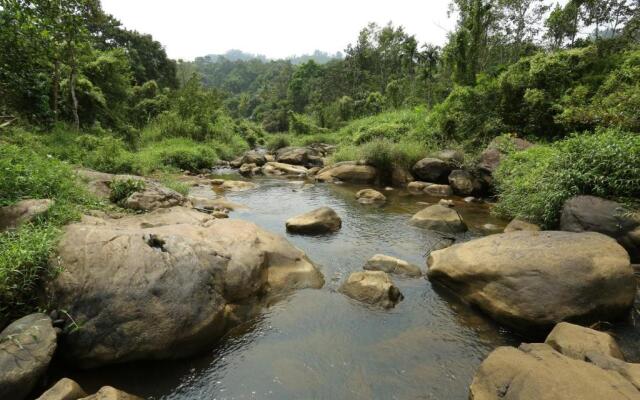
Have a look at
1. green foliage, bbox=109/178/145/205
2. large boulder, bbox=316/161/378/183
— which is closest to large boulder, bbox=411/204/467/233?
large boulder, bbox=316/161/378/183

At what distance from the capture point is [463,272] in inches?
266

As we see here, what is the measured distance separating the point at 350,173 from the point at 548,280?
47.5 feet

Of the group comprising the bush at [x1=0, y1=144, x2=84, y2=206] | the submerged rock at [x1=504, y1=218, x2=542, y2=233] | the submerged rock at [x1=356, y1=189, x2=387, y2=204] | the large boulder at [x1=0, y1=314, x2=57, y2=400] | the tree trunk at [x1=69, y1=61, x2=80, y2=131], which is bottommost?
the submerged rock at [x1=356, y1=189, x2=387, y2=204]

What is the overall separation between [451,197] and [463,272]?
32.9ft

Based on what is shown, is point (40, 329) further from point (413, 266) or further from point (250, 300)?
point (413, 266)

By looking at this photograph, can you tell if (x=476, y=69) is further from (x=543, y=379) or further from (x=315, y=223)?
(x=543, y=379)

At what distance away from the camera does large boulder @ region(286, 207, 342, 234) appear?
10721 millimetres

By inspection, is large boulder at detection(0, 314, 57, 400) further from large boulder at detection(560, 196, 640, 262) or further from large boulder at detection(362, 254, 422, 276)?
large boulder at detection(560, 196, 640, 262)

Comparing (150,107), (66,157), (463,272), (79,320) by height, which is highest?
(150,107)

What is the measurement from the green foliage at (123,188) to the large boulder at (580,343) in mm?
9876

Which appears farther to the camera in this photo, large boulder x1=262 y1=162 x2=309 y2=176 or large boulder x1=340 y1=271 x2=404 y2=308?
large boulder x1=262 y1=162 x2=309 y2=176

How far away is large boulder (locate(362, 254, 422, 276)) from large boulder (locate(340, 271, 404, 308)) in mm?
772

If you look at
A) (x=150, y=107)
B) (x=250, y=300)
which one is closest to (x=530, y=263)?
(x=250, y=300)

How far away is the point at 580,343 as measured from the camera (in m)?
4.66
